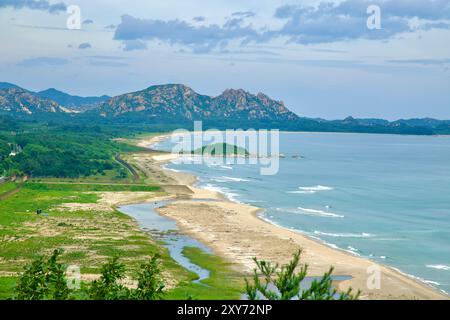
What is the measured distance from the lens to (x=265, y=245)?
68.1m

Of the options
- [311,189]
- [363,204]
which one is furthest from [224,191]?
[363,204]

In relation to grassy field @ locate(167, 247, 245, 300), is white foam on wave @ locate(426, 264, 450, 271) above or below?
below

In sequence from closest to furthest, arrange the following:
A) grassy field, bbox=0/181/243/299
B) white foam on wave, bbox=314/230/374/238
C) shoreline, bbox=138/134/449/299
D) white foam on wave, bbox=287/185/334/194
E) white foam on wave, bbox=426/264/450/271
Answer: grassy field, bbox=0/181/243/299, shoreline, bbox=138/134/449/299, white foam on wave, bbox=426/264/450/271, white foam on wave, bbox=314/230/374/238, white foam on wave, bbox=287/185/334/194

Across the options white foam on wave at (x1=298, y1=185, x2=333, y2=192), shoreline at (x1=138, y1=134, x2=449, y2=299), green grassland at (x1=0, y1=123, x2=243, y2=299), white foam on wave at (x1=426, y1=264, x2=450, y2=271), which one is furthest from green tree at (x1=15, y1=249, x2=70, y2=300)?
white foam on wave at (x1=298, y1=185, x2=333, y2=192)

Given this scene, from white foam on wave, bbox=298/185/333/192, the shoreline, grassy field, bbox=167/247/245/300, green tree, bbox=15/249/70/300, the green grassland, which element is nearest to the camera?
green tree, bbox=15/249/70/300

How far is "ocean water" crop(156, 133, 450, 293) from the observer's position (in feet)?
A: 221

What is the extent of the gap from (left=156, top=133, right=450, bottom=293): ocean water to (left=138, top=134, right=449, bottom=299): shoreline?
2.64m

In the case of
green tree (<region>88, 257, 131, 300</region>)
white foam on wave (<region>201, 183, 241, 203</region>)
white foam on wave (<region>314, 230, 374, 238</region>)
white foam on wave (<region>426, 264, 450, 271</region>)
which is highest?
green tree (<region>88, 257, 131, 300</region>)

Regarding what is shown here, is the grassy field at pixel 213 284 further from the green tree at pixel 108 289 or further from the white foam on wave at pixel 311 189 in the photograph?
the white foam on wave at pixel 311 189

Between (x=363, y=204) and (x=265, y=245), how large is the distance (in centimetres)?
4230

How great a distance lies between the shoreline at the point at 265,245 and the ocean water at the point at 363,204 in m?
2.64

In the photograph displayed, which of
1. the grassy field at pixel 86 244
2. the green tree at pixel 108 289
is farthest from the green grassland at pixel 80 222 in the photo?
the green tree at pixel 108 289

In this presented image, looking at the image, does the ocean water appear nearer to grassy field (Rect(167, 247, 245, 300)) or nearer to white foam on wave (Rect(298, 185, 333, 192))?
white foam on wave (Rect(298, 185, 333, 192))

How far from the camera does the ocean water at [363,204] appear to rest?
221ft
